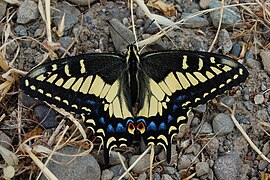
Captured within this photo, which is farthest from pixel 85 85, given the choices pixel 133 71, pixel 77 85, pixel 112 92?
pixel 133 71

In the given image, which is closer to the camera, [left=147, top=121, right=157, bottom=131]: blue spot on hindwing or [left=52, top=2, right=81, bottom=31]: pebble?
[left=147, top=121, right=157, bottom=131]: blue spot on hindwing

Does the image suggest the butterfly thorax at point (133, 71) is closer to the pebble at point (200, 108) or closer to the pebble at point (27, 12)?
the pebble at point (200, 108)

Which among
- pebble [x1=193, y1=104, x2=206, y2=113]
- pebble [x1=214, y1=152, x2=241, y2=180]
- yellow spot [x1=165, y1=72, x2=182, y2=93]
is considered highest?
yellow spot [x1=165, y1=72, x2=182, y2=93]

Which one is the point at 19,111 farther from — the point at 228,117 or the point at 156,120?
the point at 228,117

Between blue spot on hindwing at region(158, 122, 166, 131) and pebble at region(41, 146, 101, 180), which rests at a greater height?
blue spot on hindwing at region(158, 122, 166, 131)

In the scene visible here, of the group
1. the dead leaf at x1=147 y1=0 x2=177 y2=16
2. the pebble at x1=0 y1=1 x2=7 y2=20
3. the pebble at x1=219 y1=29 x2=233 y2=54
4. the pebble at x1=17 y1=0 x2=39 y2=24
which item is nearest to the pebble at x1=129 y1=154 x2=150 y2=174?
the pebble at x1=219 y1=29 x2=233 y2=54

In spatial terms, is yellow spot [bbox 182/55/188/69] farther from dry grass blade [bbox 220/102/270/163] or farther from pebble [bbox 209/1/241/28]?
pebble [bbox 209/1/241/28]

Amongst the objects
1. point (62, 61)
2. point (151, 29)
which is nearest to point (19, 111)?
point (62, 61)

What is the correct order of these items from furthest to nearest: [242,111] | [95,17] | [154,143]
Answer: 1. [95,17]
2. [242,111]
3. [154,143]
